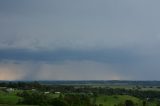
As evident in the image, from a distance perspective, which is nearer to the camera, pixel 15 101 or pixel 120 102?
pixel 15 101

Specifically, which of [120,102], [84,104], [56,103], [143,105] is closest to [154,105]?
[143,105]

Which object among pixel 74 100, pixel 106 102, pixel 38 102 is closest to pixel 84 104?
pixel 74 100

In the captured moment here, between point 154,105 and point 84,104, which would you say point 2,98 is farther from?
point 154,105

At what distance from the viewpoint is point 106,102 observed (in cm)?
19800

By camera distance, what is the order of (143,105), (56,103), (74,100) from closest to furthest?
1. (56,103)
2. (74,100)
3. (143,105)

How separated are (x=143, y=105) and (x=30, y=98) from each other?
55438 mm

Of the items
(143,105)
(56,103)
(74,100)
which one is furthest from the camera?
(143,105)

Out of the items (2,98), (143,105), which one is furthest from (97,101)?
(2,98)

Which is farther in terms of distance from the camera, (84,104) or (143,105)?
(143,105)

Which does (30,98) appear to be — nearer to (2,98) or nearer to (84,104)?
(2,98)

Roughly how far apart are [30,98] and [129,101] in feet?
173

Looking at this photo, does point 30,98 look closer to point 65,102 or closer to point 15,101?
point 15,101

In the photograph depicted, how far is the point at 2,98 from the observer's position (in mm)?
168625

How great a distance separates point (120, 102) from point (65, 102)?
46.6m
